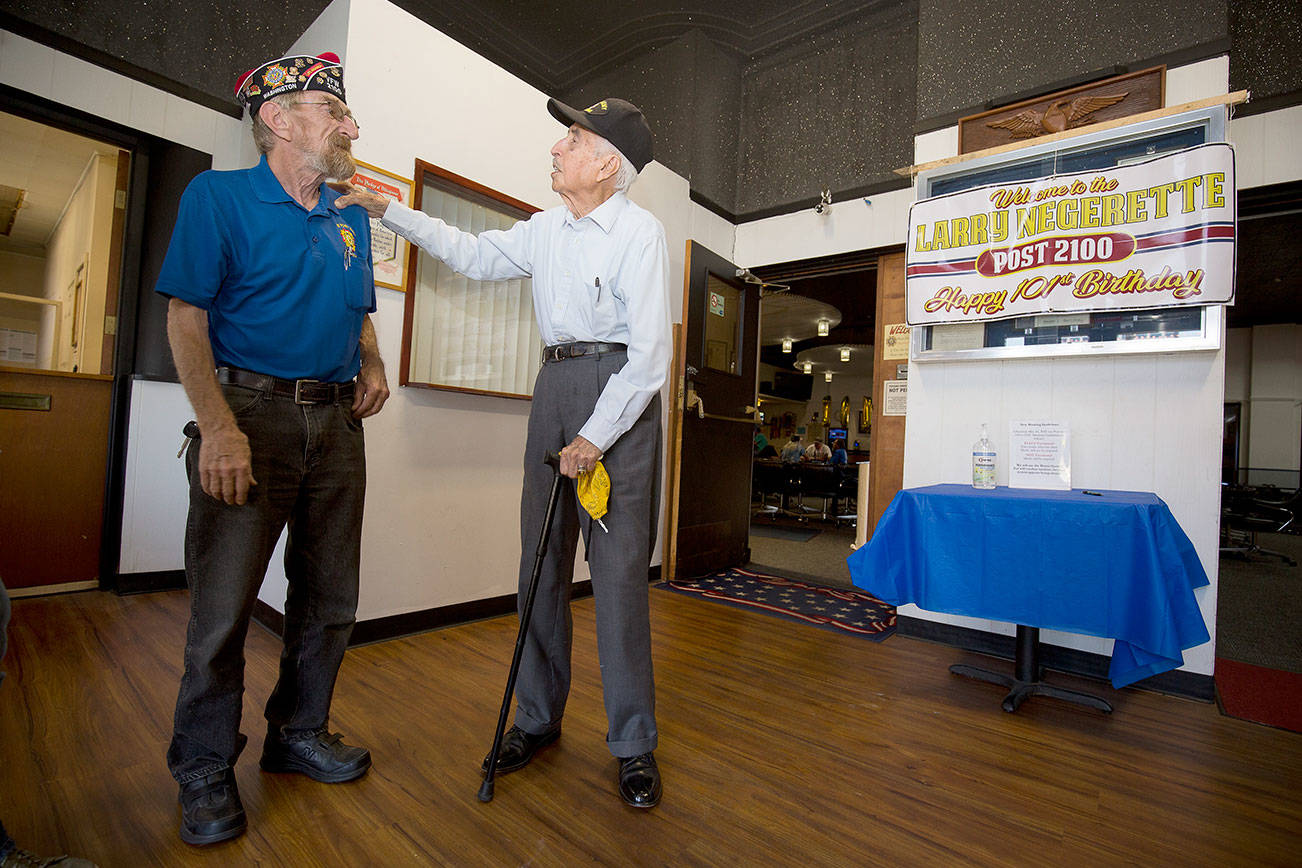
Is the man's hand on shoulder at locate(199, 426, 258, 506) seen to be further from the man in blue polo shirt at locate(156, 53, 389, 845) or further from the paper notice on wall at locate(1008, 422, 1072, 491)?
the paper notice on wall at locate(1008, 422, 1072, 491)

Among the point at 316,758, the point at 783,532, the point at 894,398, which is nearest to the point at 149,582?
the point at 316,758

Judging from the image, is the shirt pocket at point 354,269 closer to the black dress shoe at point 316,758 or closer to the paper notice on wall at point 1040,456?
the black dress shoe at point 316,758

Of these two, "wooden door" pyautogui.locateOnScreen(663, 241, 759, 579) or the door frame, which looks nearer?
the door frame

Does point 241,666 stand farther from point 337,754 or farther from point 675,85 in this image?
point 675,85

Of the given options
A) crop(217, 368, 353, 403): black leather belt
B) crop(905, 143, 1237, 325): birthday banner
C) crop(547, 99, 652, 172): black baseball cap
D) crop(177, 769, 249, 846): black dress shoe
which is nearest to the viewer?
crop(177, 769, 249, 846): black dress shoe

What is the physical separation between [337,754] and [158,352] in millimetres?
2564

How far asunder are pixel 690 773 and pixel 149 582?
2.93 m

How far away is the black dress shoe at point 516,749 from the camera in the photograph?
149 centimetres

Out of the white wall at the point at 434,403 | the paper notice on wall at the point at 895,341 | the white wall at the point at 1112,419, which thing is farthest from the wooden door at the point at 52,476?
the paper notice on wall at the point at 895,341

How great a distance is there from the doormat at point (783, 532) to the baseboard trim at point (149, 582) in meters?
4.76

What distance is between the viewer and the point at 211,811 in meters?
1.19

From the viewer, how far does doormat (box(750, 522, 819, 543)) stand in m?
6.19

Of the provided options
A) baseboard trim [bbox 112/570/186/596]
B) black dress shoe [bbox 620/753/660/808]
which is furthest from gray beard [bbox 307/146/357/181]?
baseboard trim [bbox 112/570/186/596]

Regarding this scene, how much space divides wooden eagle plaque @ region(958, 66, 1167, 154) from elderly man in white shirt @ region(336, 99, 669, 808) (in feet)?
6.91
